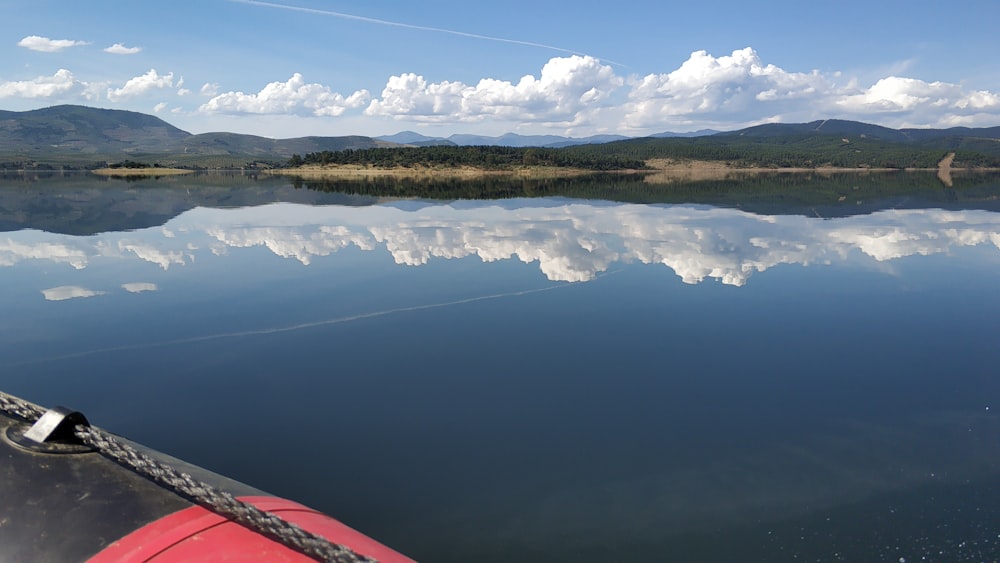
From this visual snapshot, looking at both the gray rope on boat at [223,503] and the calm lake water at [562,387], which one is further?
the calm lake water at [562,387]

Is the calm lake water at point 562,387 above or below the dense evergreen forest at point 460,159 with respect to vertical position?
below

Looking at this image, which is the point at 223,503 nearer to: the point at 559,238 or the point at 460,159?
the point at 559,238

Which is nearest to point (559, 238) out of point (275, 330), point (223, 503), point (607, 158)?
point (275, 330)

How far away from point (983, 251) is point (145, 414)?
27857 mm

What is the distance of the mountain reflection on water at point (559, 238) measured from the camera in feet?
68.2

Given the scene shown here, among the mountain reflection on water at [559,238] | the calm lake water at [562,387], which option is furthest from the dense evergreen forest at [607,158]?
the calm lake water at [562,387]

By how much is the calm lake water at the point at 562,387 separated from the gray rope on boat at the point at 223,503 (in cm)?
246

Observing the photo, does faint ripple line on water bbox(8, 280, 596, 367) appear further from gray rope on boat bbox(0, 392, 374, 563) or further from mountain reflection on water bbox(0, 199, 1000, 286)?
gray rope on boat bbox(0, 392, 374, 563)

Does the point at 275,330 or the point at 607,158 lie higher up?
the point at 607,158

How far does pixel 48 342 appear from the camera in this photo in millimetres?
11516

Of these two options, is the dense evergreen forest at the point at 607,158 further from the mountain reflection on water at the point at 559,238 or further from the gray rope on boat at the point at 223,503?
the gray rope on boat at the point at 223,503

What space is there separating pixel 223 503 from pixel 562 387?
21.4ft

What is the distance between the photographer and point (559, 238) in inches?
1024

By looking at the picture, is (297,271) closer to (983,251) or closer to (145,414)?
(145,414)
